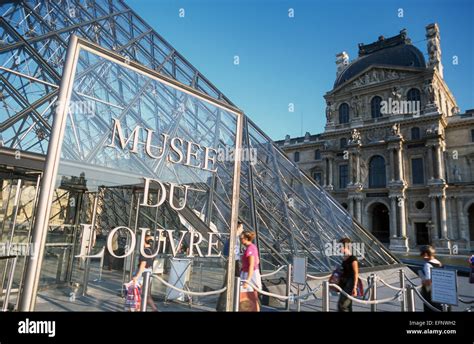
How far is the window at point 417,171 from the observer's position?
31312mm

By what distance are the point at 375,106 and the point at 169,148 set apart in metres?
35.8

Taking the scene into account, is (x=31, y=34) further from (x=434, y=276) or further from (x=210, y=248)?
(x=434, y=276)

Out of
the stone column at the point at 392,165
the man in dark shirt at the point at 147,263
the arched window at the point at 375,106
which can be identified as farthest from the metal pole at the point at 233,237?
the arched window at the point at 375,106

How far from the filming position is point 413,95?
107 feet

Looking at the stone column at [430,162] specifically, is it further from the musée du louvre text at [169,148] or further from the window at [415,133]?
the musée du louvre text at [169,148]

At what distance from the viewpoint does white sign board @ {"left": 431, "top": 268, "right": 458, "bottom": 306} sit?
15.3 feet

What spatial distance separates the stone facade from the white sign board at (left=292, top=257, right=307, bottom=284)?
2708 centimetres

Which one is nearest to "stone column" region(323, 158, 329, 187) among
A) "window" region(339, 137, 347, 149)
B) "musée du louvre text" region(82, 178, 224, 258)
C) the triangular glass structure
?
"window" region(339, 137, 347, 149)

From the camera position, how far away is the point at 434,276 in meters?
4.96

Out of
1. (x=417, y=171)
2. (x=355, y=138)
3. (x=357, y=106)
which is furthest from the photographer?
(x=357, y=106)

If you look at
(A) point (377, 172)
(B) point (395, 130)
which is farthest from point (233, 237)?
(A) point (377, 172)

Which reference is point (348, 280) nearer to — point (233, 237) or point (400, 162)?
point (233, 237)

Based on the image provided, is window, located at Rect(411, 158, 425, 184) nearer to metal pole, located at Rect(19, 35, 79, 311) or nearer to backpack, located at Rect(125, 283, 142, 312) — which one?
backpack, located at Rect(125, 283, 142, 312)

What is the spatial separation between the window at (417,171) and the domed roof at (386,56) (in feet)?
34.1
